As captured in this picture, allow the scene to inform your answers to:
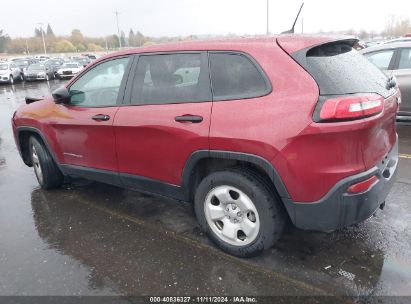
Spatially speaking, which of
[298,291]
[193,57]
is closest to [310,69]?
[193,57]

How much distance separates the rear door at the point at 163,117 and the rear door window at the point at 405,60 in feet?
16.8

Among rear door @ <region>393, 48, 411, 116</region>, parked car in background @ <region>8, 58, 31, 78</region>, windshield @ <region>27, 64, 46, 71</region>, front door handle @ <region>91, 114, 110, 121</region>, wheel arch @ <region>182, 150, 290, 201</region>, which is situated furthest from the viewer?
parked car in background @ <region>8, 58, 31, 78</region>

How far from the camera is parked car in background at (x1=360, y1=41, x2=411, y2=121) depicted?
649cm

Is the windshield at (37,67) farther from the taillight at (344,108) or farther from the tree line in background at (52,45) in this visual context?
the tree line in background at (52,45)

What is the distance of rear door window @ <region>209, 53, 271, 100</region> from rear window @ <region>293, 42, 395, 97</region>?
0.31m

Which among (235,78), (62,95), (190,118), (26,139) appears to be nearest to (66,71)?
(26,139)

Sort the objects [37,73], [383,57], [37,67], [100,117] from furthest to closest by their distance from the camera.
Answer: [37,67] → [37,73] → [383,57] → [100,117]

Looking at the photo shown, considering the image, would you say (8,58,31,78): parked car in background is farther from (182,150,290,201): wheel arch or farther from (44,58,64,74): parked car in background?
(182,150,290,201): wheel arch

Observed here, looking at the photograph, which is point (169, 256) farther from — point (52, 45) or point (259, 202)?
point (52, 45)

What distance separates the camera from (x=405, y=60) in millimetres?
6637

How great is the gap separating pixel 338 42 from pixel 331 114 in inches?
32.5

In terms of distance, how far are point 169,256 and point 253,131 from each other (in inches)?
52.0

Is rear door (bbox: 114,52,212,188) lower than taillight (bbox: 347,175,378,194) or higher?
higher

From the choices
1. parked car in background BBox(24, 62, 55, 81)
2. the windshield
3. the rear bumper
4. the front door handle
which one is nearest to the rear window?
the rear bumper
